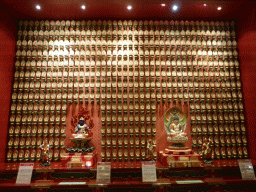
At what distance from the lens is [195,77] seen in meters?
5.50

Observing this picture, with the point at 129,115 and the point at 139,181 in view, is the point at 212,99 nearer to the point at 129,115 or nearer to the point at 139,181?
the point at 129,115

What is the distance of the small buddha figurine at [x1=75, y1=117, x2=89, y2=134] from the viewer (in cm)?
468

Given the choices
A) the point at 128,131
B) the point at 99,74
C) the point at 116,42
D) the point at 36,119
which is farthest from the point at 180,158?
the point at 36,119

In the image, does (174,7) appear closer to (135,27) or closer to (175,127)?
(135,27)

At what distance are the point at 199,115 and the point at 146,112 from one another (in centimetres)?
147

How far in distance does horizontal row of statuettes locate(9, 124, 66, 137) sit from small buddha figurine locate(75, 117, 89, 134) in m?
0.66

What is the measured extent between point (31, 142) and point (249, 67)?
6.11 meters

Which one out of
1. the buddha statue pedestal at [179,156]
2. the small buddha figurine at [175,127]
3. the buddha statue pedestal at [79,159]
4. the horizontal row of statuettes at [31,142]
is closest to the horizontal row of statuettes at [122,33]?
the small buddha figurine at [175,127]

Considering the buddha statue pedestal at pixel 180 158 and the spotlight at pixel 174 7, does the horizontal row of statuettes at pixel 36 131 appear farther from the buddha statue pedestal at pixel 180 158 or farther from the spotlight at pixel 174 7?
the spotlight at pixel 174 7

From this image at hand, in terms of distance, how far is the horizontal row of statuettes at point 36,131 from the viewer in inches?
200

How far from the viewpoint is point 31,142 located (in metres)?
5.09

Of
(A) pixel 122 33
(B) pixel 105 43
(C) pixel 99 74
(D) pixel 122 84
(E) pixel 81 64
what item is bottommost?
(D) pixel 122 84

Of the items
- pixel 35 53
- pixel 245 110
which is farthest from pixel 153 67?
pixel 35 53

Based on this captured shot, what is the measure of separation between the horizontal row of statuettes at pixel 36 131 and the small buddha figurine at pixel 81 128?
25.9 inches
